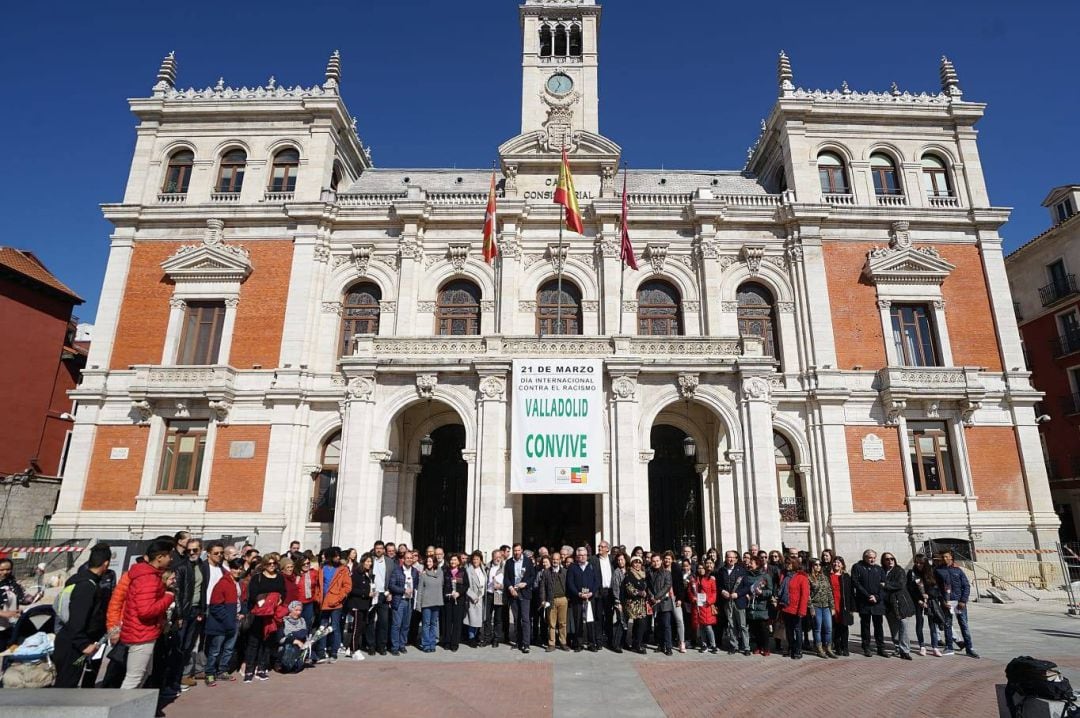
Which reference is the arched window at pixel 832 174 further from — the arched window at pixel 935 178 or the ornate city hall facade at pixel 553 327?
the arched window at pixel 935 178

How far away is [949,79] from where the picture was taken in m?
26.8

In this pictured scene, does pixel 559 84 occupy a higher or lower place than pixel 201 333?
higher

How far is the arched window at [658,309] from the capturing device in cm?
2419

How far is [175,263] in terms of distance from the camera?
24047 millimetres

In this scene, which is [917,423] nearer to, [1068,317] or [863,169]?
[863,169]

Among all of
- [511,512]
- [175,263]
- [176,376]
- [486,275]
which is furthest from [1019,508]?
[175,263]

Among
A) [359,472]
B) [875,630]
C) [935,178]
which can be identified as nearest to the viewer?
[875,630]

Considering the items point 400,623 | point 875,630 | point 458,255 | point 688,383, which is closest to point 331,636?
point 400,623

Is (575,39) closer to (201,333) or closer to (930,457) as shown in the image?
(201,333)

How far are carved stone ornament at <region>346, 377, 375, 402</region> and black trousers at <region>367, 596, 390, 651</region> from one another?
777 centimetres

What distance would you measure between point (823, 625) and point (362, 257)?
2051 cm

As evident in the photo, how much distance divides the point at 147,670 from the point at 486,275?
18.9 meters

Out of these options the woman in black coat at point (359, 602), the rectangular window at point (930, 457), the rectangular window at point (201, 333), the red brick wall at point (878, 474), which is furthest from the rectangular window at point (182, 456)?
the rectangular window at point (930, 457)

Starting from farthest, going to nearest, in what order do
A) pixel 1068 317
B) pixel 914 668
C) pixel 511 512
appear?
pixel 1068 317, pixel 511 512, pixel 914 668
